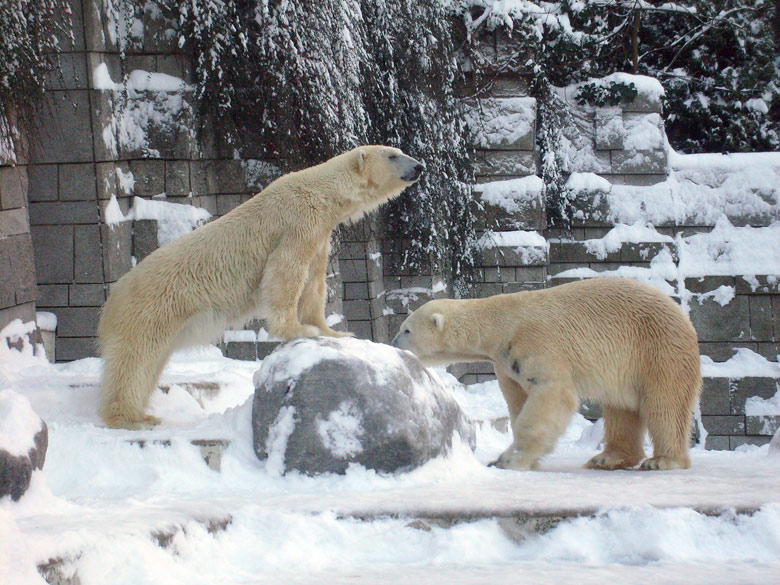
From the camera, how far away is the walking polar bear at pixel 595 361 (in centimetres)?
413

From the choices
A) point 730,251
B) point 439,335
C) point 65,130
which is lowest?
point 439,335

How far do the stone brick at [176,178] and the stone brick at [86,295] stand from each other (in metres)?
0.82

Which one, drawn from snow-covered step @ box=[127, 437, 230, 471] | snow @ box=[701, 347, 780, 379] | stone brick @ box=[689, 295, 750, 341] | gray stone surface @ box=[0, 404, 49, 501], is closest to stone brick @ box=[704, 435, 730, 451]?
snow @ box=[701, 347, 780, 379]

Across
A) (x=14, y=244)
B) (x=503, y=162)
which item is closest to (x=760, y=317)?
(x=503, y=162)

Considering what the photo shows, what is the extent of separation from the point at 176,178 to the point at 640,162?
192 inches

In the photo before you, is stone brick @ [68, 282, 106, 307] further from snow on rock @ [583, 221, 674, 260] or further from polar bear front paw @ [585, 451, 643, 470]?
snow on rock @ [583, 221, 674, 260]

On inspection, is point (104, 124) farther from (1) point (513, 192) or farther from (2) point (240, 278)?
(1) point (513, 192)

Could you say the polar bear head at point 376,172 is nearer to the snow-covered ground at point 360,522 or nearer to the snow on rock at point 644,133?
the snow-covered ground at point 360,522

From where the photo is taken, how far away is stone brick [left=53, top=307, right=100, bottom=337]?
5891mm

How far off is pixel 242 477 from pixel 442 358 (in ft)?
4.75

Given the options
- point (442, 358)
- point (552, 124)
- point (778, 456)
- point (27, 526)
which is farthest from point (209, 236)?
point (552, 124)

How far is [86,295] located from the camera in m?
5.88

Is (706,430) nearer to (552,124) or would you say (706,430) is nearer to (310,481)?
(552,124)

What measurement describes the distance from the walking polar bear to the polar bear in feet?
2.45
